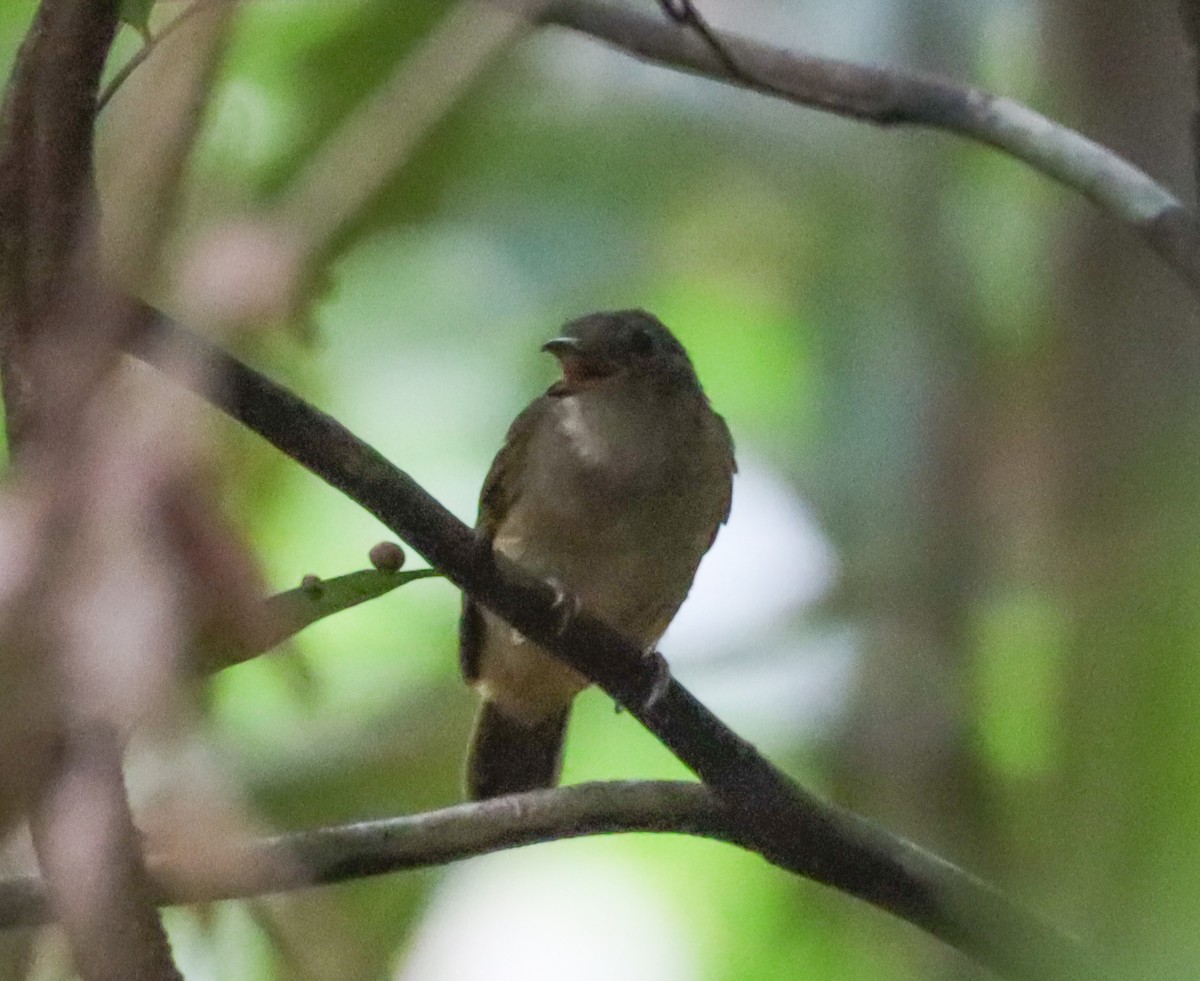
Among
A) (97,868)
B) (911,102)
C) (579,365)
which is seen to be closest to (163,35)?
(97,868)

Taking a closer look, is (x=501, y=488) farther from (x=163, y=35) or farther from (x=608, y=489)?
(x=163, y=35)

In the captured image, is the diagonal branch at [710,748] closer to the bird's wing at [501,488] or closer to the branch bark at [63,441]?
the branch bark at [63,441]

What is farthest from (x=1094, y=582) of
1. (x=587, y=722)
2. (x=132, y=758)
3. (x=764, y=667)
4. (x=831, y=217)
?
(x=132, y=758)

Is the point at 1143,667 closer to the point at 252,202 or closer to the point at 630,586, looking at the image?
the point at 630,586

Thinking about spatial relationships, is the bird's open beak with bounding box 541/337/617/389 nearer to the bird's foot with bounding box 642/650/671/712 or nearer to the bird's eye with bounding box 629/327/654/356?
the bird's eye with bounding box 629/327/654/356

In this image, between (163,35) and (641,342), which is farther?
(641,342)
